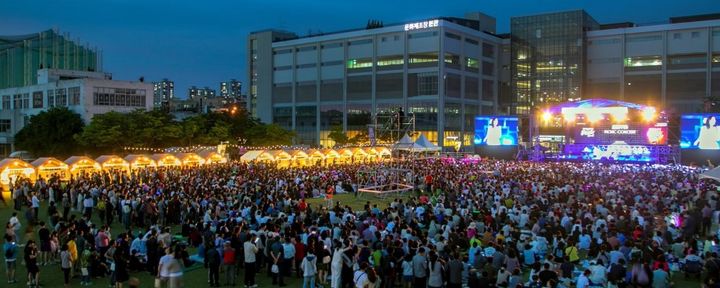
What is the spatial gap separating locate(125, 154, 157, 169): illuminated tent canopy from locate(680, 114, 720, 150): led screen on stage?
3626 centimetres

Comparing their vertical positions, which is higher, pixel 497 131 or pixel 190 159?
pixel 497 131

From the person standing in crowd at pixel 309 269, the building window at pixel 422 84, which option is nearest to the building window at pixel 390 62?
the building window at pixel 422 84

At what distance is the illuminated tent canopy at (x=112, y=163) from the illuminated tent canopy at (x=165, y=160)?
2.02 metres

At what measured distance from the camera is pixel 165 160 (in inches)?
1428

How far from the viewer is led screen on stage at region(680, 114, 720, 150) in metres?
41.1

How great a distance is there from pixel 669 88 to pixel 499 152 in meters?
33.8

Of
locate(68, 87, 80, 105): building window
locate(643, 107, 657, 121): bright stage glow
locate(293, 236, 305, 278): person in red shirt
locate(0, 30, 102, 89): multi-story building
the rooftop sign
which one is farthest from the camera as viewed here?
locate(0, 30, 102, 89): multi-story building

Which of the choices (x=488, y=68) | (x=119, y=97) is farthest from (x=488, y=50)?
(x=119, y=97)

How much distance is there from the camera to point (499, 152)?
50.1m

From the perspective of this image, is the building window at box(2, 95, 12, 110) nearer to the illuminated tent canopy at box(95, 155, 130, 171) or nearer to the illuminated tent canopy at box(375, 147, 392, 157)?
the illuminated tent canopy at box(95, 155, 130, 171)

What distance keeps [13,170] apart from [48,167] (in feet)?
6.10

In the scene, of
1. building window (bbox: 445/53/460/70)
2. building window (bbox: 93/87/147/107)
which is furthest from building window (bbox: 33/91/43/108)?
building window (bbox: 445/53/460/70)

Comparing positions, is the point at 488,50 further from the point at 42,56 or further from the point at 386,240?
A: the point at 386,240

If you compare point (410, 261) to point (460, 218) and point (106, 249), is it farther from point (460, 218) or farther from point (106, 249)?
point (106, 249)
